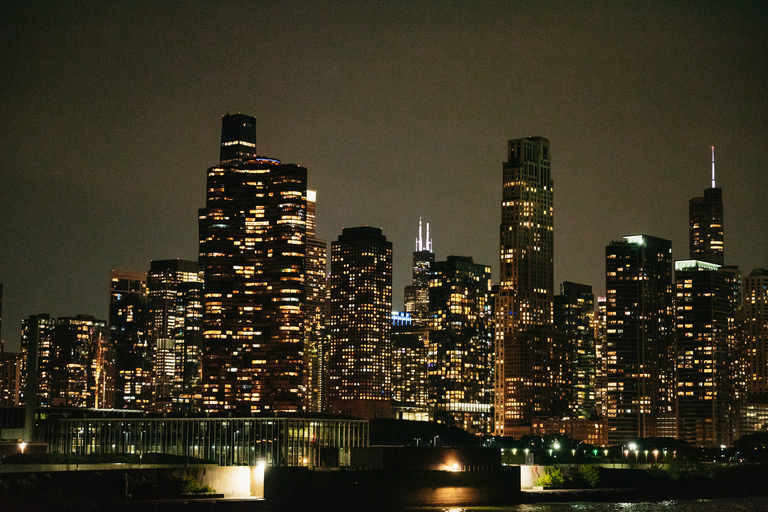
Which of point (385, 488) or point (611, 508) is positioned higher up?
point (385, 488)

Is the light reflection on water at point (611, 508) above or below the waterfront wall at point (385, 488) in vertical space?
below

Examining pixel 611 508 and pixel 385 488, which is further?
pixel 611 508

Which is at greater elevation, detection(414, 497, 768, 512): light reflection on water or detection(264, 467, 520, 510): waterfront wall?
detection(264, 467, 520, 510): waterfront wall

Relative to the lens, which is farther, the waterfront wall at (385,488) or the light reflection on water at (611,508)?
the light reflection on water at (611,508)

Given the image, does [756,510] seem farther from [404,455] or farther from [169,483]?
[169,483]

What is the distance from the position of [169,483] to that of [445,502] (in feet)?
135

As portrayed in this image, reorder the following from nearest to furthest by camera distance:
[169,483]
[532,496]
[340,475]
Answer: [169,483] → [340,475] → [532,496]

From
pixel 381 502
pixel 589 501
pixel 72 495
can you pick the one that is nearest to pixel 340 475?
pixel 381 502

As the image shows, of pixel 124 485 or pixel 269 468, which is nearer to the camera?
pixel 124 485

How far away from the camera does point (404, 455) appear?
166m

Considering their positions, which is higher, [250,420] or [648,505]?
[250,420]

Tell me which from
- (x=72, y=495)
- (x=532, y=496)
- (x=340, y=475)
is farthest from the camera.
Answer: (x=532, y=496)

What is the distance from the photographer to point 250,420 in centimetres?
19538

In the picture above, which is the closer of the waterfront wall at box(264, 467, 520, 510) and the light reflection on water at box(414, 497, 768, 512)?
the waterfront wall at box(264, 467, 520, 510)
